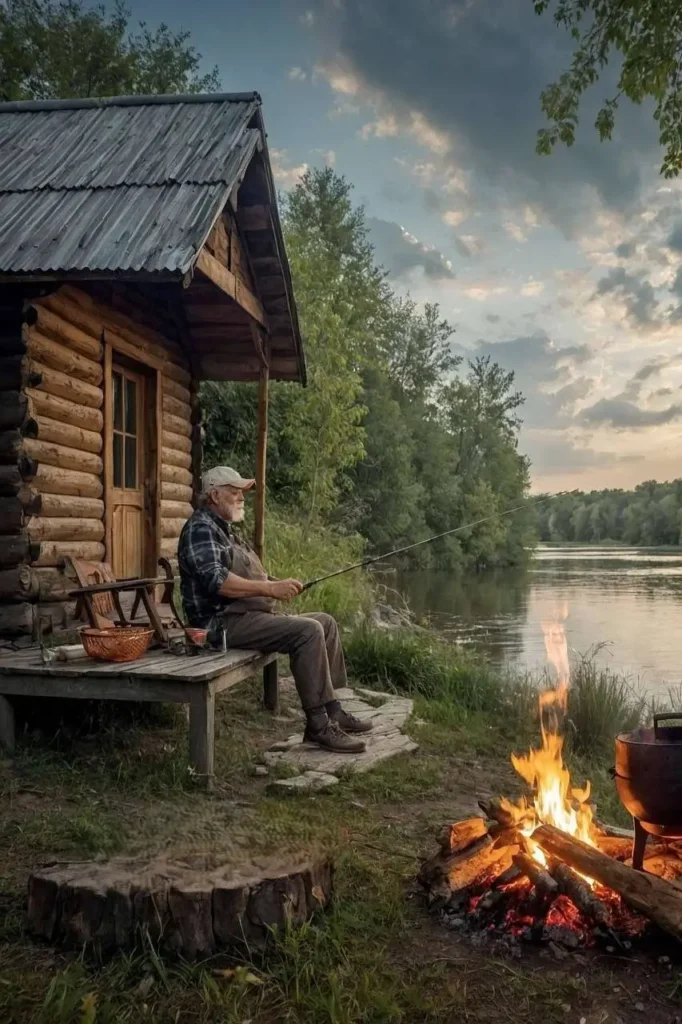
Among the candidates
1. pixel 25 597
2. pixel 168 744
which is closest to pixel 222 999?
pixel 168 744

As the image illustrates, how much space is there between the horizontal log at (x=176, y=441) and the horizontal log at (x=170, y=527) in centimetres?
76

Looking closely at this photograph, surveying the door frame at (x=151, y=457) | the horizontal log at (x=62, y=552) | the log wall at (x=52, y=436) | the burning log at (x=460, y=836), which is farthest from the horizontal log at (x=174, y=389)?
the burning log at (x=460, y=836)

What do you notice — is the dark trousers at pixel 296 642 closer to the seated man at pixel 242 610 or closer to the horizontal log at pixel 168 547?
the seated man at pixel 242 610

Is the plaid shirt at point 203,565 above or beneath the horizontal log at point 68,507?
beneath

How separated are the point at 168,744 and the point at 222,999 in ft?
8.45

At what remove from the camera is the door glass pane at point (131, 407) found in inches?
314

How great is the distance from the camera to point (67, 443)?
6.51m

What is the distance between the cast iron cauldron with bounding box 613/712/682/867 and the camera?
2979mm

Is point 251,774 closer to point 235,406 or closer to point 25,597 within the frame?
point 25,597

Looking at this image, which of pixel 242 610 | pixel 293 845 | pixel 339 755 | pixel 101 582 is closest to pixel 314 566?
pixel 101 582

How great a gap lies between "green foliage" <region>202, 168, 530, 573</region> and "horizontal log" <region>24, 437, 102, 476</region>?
9914mm

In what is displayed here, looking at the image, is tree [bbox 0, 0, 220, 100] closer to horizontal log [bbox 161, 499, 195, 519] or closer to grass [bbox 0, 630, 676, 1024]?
horizontal log [bbox 161, 499, 195, 519]

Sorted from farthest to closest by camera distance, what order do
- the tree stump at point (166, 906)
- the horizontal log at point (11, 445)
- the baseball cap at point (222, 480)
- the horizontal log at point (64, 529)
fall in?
Answer: the horizontal log at point (64, 529) < the horizontal log at point (11, 445) < the baseball cap at point (222, 480) < the tree stump at point (166, 906)

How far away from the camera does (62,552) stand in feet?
20.7
